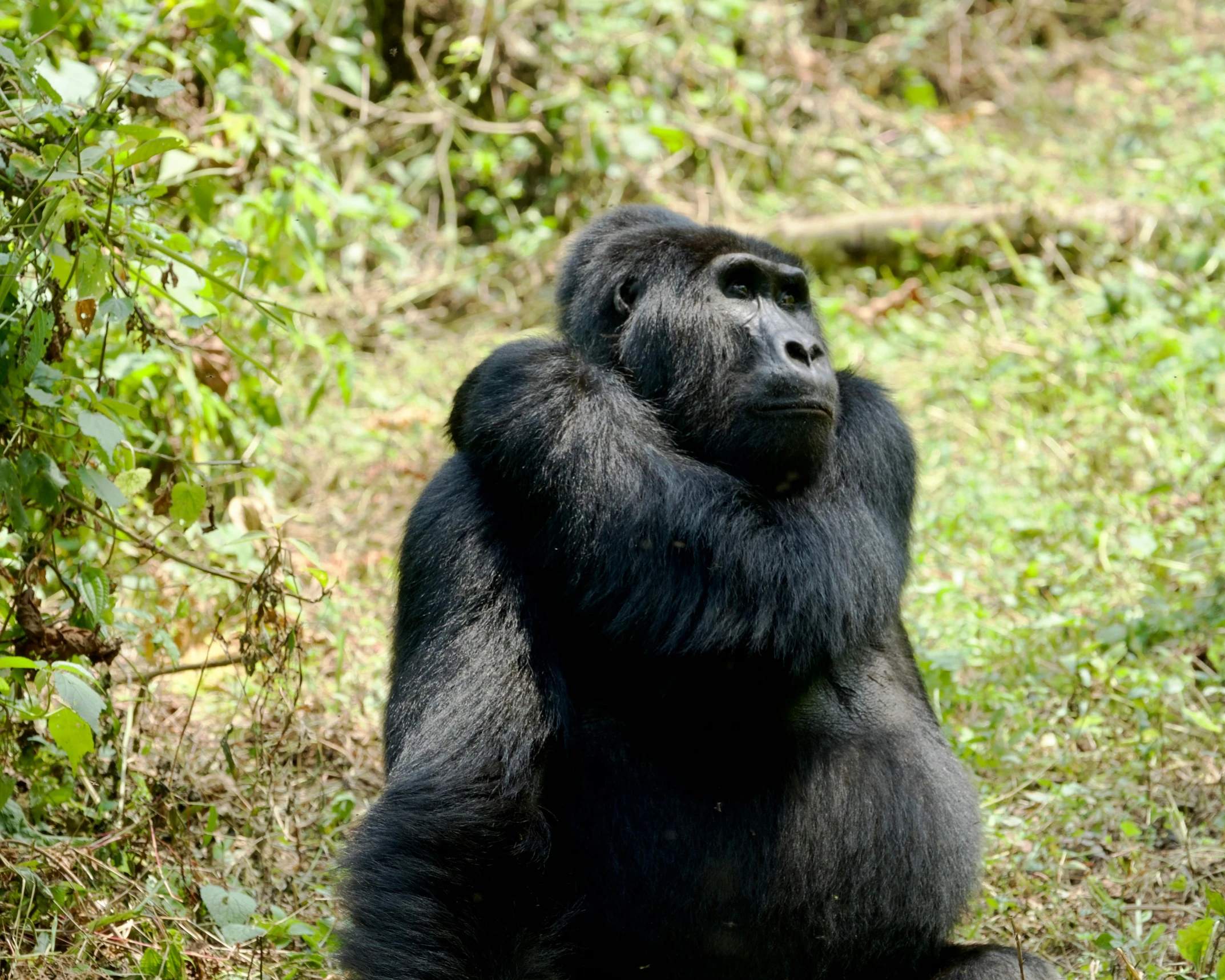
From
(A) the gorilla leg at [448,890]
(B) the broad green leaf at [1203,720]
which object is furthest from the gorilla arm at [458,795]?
(B) the broad green leaf at [1203,720]

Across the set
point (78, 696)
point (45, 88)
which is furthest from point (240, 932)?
point (45, 88)

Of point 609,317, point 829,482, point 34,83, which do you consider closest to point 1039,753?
point 829,482

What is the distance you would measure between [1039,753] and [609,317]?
6.89 ft

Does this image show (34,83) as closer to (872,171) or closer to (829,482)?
(829,482)

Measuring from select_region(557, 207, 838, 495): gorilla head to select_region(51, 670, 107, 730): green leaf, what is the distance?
1355 mm

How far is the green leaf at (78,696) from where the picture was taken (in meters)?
2.52

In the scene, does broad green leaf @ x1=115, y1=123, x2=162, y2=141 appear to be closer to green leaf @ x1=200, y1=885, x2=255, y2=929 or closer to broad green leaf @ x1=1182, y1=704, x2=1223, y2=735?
green leaf @ x1=200, y1=885, x2=255, y2=929

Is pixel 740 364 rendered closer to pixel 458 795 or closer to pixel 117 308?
pixel 458 795

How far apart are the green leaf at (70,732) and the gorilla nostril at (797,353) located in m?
1.68

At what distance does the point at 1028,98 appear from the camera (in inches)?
421

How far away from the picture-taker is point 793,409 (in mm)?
2908

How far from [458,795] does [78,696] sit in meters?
0.76

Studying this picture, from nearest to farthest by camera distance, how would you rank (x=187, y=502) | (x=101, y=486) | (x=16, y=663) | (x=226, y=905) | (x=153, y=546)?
(x=16, y=663) < (x=101, y=486) < (x=226, y=905) < (x=187, y=502) < (x=153, y=546)

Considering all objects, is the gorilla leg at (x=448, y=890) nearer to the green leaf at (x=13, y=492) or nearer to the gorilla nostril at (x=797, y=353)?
the green leaf at (x=13, y=492)
